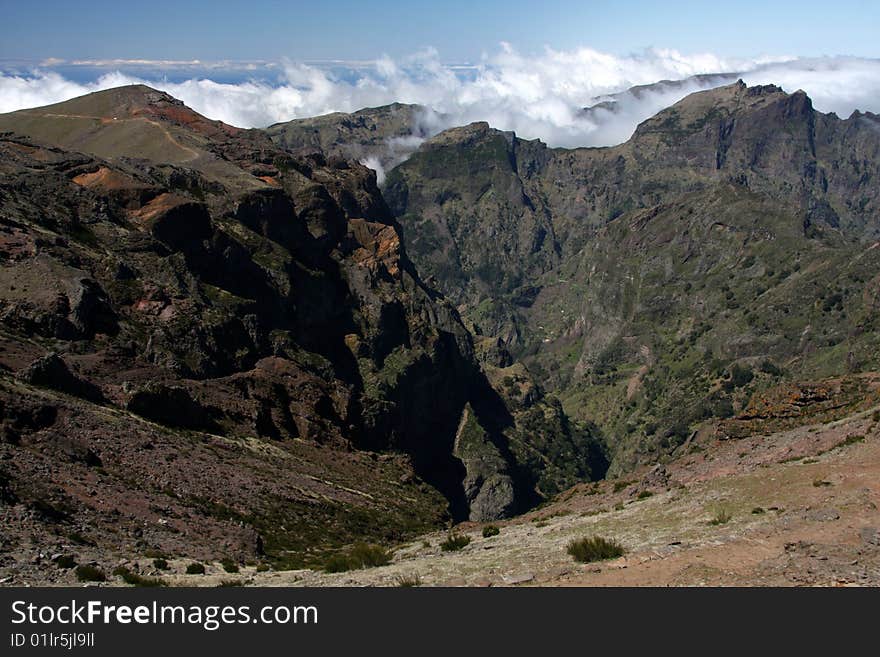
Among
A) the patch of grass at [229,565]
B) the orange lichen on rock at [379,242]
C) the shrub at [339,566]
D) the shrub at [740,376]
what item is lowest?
the shrub at [339,566]

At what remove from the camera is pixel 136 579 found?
26625mm

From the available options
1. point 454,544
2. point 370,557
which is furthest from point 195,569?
point 454,544

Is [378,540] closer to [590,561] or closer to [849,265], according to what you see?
[590,561]

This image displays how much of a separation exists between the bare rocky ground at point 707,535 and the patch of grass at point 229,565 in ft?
1.19

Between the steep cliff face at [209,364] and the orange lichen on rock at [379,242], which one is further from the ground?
the orange lichen on rock at [379,242]

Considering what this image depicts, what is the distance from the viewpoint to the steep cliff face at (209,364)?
40.4 m

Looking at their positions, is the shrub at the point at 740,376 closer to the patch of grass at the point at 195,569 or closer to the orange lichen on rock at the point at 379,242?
the orange lichen on rock at the point at 379,242

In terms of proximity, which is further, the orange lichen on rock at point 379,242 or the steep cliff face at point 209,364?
the orange lichen on rock at point 379,242

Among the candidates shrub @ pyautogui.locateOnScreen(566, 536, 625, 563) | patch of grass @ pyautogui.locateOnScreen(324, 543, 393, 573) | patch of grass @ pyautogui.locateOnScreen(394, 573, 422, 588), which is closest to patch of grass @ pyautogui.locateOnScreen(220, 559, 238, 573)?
patch of grass @ pyautogui.locateOnScreen(324, 543, 393, 573)

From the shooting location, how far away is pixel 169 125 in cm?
16812

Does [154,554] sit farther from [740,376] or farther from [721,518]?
[740,376]

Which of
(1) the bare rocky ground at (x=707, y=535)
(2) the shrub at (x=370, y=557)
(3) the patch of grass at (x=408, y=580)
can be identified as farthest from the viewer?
(2) the shrub at (x=370, y=557)

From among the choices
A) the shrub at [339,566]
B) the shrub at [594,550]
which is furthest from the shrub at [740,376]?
the shrub at [594,550]

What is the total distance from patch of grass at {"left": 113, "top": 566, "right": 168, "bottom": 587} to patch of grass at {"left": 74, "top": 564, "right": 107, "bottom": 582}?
2.36 feet
